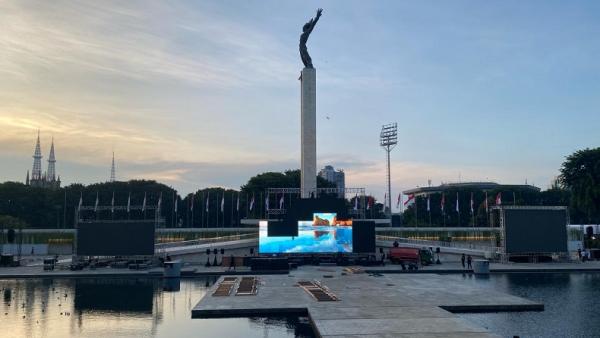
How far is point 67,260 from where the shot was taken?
6600cm

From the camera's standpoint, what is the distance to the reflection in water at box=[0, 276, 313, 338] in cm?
2634

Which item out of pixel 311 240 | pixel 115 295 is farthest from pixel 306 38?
pixel 115 295

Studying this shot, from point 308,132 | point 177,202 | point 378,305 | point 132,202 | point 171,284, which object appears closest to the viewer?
point 378,305

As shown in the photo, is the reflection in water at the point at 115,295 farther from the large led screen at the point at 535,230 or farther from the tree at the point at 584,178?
the tree at the point at 584,178

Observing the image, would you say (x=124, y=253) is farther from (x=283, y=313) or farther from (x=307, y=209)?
(x=283, y=313)

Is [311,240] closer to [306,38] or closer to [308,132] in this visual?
[308,132]

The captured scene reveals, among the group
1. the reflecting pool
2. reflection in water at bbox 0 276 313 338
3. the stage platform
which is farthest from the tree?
reflection in water at bbox 0 276 313 338

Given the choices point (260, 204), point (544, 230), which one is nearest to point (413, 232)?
point (544, 230)

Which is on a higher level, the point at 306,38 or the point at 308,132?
the point at 306,38

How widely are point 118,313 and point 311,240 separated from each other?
3095cm

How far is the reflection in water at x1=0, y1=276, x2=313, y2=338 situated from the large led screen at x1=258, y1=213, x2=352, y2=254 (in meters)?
14.6

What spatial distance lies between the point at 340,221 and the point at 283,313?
31479 mm

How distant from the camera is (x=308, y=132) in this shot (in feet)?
238

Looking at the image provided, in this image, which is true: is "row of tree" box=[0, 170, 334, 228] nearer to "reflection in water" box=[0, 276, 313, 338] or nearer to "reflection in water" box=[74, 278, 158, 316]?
"reflection in water" box=[74, 278, 158, 316]
